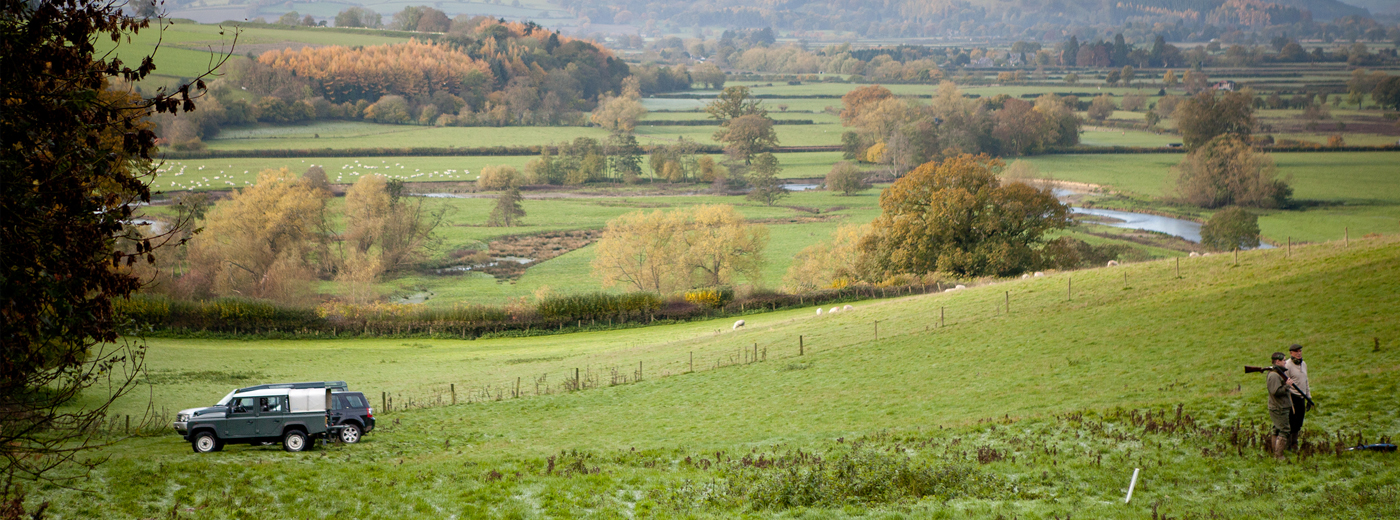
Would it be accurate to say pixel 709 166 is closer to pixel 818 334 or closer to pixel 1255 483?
pixel 818 334

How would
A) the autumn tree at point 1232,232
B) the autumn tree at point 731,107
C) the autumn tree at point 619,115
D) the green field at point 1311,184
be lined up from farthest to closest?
the autumn tree at point 731,107, the autumn tree at point 619,115, the green field at point 1311,184, the autumn tree at point 1232,232

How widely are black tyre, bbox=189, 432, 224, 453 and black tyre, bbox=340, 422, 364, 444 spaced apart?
2794 mm

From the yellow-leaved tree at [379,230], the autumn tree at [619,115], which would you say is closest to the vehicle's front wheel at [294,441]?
the yellow-leaved tree at [379,230]

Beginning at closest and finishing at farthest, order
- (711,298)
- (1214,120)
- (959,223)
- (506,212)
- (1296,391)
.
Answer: (1296,391) < (711,298) < (959,223) < (506,212) < (1214,120)

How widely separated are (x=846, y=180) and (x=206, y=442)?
358 feet

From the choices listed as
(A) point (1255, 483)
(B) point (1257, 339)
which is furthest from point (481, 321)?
(A) point (1255, 483)

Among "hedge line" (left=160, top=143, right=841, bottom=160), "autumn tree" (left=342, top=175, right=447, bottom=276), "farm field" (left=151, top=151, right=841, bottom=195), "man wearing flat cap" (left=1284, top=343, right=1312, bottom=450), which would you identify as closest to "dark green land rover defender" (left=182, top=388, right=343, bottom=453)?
"man wearing flat cap" (left=1284, top=343, right=1312, bottom=450)

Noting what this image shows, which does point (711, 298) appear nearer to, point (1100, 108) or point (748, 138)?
point (748, 138)

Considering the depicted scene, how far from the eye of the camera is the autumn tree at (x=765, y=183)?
118m

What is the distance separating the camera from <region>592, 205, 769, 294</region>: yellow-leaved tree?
250 ft

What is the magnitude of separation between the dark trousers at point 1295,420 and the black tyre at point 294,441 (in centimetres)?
1983

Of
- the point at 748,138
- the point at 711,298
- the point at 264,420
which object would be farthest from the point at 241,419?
the point at 748,138

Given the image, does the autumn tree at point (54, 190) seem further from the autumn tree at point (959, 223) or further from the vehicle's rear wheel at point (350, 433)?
the autumn tree at point (959, 223)

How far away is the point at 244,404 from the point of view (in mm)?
18766
